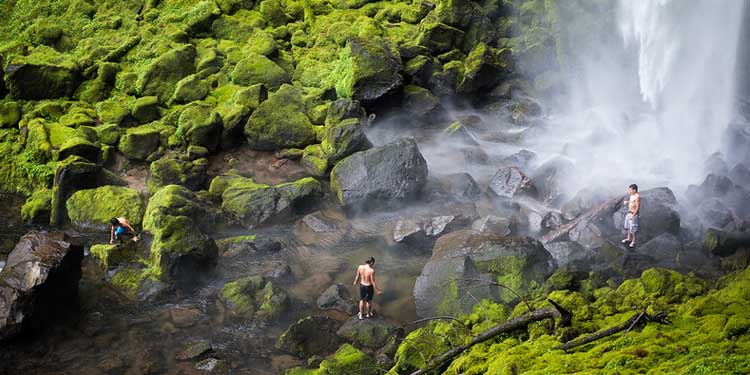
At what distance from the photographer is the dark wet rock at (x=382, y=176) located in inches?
693

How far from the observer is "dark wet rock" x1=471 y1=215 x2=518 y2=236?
15.5 metres

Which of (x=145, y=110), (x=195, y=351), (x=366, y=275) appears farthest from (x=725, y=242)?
(x=145, y=110)

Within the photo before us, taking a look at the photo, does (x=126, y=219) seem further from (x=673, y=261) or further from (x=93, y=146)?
(x=673, y=261)

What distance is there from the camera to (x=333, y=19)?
94.6ft

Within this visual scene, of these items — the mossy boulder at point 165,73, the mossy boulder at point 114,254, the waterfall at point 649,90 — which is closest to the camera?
the mossy boulder at point 114,254

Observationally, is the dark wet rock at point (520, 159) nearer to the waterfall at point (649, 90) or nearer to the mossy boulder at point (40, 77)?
the waterfall at point (649, 90)

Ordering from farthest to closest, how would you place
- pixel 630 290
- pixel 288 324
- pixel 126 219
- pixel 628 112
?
1. pixel 628 112
2. pixel 126 219
3. pixel 288 324
4. pixel 630 290

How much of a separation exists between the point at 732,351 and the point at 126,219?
15281mm

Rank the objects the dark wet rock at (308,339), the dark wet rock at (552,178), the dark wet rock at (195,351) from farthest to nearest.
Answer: the dark wet rock at (552,178) < the dark wet rock at (308,339) < the dark wet rock at (195,351)

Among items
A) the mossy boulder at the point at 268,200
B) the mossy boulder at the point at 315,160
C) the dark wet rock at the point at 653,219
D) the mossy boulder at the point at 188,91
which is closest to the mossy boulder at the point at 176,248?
the mossy boulder at the point at 268,200

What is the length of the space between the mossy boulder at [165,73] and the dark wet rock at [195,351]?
14623 millimetres

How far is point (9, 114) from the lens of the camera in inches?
858

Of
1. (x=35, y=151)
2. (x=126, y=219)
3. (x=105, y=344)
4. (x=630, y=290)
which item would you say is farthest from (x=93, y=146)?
(x=630, y=290)

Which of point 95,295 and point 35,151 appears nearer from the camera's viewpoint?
point 95,295
